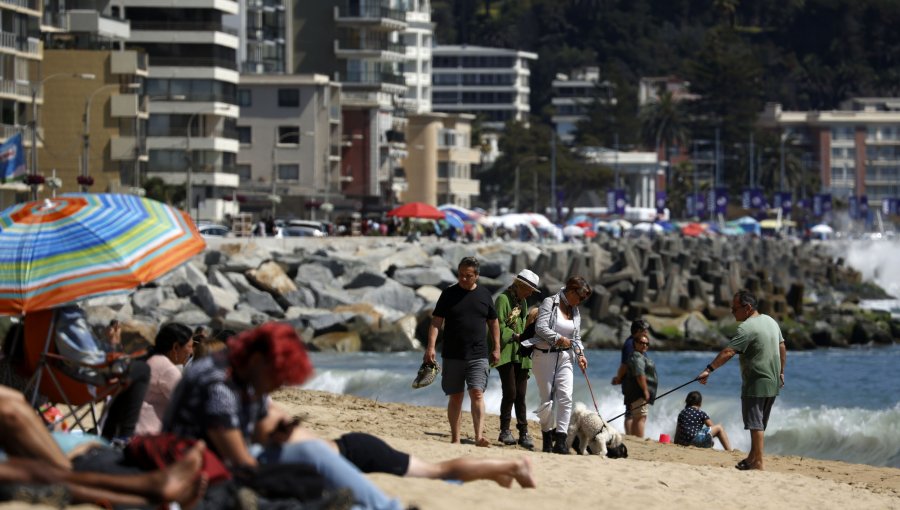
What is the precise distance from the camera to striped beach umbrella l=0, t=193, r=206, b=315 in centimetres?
1144

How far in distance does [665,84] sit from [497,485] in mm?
179362

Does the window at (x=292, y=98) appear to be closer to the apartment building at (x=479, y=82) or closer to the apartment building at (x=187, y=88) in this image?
the apartment building at (x=187, y=88)

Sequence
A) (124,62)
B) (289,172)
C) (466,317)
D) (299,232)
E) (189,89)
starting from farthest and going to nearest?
(289,172) < (189,89) < (124,62) < (299,232) < (466,317)

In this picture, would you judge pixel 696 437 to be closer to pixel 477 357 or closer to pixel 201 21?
pixel 477 357

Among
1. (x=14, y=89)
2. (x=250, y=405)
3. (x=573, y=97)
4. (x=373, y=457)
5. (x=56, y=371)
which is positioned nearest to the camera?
(x=250, y=405)

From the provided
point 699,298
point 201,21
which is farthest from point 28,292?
point 201,21

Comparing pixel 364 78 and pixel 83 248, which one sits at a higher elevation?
pixel 364 78

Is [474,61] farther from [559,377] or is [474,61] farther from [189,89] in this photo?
[559,377]

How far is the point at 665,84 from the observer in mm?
188750

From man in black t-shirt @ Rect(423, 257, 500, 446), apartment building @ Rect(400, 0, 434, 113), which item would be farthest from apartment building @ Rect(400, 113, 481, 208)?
man in black t-shirt @ Rect(423, 257, 500, 446)

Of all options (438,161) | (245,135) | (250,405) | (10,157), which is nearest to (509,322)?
(250,405)

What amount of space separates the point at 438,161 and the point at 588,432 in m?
105

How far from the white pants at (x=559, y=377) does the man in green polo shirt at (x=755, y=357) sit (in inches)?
41.9

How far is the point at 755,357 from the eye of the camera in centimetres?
1461
